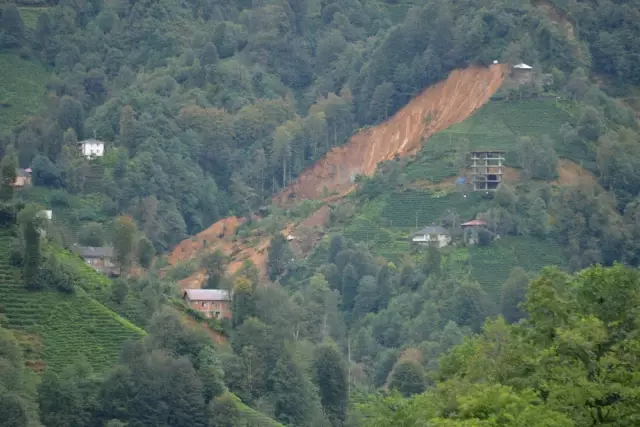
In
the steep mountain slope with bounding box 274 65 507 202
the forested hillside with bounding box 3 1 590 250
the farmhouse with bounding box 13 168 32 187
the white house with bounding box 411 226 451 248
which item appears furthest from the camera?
the steep mountain slope with bounding box 274 65 507 202

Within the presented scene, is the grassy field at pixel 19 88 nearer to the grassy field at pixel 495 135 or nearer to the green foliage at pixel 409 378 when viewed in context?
A: the grassy field at pixel 495 135

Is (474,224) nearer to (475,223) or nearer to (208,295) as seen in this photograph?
(475,223)

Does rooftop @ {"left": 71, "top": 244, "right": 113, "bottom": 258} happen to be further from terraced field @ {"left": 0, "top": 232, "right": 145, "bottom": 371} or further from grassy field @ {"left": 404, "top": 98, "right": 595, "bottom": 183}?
grassy field @ {"left": 404, "top": 98, "right": 595, "bottom": 183}

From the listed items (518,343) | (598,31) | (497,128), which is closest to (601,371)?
(518,343)

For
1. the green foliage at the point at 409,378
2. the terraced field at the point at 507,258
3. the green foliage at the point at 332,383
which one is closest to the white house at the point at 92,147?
the terraced field at the point at 507,258

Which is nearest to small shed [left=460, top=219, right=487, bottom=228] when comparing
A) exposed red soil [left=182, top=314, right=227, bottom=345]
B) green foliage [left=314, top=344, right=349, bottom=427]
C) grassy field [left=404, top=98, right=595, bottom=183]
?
grassy field [left=404, top=98, right=595, bottom=183]
